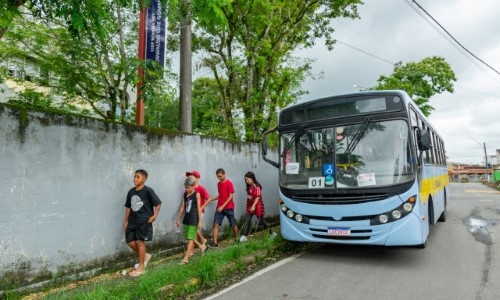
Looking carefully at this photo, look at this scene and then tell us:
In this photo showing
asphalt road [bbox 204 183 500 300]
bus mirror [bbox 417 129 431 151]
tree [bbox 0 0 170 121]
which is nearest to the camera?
asphalt road [bbox 204 183 500 300]

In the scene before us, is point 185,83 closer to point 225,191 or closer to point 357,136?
point 225,191

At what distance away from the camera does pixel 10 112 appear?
4383 mm

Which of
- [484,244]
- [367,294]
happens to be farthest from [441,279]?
[484,244]

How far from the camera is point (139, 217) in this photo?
17.1 feet

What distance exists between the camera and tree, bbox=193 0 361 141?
1204cm

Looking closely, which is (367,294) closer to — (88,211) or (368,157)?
(368,157)

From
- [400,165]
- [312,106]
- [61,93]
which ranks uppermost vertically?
[61,93]

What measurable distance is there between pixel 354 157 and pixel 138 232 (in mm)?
3730

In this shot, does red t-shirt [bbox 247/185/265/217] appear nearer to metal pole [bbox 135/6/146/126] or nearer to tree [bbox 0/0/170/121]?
metal pole [bbox 135/6/146/126]

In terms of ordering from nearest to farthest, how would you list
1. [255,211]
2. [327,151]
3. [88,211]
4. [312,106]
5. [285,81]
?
[88,211]
[327,151]
[312,106]
[255,211]
[285,81]

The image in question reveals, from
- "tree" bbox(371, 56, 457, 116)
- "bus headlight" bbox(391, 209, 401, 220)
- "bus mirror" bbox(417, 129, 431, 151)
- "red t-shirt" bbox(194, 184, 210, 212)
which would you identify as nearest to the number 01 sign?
"bus headlight" bbox(391, 209, 401, 220)

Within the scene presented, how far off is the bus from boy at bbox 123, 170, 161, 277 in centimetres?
248

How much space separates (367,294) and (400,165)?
2.22m

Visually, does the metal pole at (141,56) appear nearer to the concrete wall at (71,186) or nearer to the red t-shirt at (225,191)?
the concrete wall at (71,186)
